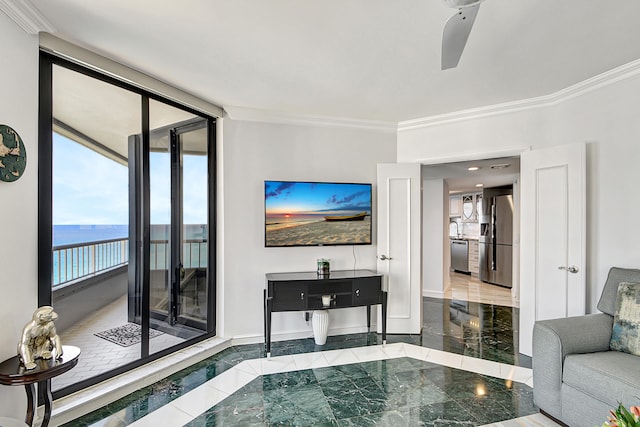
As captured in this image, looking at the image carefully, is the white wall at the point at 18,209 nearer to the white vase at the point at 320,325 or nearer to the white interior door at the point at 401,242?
the white vase at the point at 320,325

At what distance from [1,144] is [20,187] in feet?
0.90

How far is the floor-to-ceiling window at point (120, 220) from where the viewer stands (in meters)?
2.29

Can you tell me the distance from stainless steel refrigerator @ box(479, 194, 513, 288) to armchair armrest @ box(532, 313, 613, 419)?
455 centimetres

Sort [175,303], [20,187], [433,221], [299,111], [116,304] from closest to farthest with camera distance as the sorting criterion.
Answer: [20,187]
[116,304]
[175,303]
[299,111]
[433,221]

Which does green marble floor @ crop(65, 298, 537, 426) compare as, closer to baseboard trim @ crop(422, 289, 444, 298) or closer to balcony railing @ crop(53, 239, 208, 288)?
balcony railing @ crop(53, 239, 208, 288)

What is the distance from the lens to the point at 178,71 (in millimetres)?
2635

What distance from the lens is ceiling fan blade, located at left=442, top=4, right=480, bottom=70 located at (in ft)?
4.56

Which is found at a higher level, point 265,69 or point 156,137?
point 265,69

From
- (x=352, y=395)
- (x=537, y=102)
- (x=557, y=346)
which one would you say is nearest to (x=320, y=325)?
(x=352, y=395)

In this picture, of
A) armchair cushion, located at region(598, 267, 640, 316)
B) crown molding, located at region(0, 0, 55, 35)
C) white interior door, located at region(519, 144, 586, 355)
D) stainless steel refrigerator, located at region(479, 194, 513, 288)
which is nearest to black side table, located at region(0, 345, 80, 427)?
crown molding, located at region(0, 0, 55, 35)

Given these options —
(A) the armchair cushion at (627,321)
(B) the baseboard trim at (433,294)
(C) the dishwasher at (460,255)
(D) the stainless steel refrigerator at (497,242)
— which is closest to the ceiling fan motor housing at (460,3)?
(A) the armchair cushion at (627,321)

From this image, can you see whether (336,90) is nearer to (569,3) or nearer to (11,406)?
(569,3)

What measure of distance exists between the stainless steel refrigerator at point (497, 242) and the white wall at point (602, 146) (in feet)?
12.5

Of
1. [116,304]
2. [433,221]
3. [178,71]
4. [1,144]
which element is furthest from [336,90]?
[433,221]
